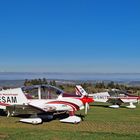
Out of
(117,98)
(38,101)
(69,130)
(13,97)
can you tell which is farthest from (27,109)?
(117,98)

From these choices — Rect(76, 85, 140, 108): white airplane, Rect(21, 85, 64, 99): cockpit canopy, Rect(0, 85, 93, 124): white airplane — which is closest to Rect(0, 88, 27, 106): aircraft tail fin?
Rect(0, 85, 93, 124): white airplane

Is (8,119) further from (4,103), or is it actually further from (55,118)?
(55,118)

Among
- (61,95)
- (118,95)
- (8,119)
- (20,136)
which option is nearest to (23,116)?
(8,119)

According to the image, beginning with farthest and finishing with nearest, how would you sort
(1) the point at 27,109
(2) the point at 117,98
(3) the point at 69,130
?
(2) the point at 117,98 → (1) the point at 27,109 → (3) the point at 69,130

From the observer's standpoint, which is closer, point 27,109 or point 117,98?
point 27,109

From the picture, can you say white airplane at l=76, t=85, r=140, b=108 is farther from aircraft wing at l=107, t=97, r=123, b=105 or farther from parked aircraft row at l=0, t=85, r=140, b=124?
parked aircraft row at l=0, t=85, r=140, b=124

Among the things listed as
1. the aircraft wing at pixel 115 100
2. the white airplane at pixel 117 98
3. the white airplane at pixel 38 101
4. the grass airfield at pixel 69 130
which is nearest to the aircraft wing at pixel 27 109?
the white airplane at pixel 38 101

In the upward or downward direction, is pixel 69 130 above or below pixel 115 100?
below

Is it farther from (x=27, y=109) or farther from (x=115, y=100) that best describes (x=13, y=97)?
(x=115, y=100)

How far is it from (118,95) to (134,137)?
17325 millimetres

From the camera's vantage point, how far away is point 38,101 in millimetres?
17516

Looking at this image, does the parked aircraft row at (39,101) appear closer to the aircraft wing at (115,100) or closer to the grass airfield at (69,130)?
the grass airfield at (69,130)

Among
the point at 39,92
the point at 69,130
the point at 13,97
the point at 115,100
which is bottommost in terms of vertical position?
the point at 69,130

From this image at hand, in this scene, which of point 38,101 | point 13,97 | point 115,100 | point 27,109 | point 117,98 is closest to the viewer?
point 27,109
